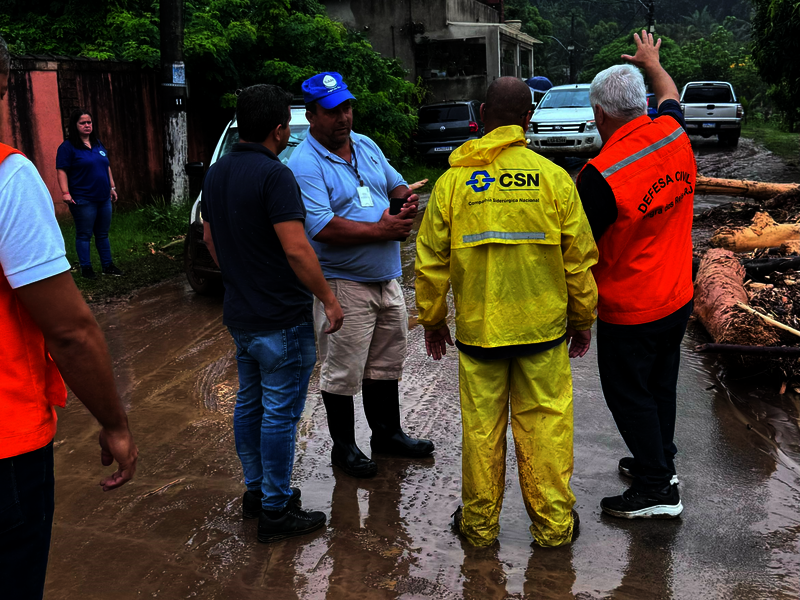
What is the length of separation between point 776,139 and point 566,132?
38.1ft

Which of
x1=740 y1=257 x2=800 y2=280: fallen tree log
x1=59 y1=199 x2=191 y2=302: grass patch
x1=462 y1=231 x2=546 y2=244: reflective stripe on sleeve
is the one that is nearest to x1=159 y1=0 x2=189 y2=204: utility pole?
x1=59 y1=199 x2=191 y2=302: grass patch

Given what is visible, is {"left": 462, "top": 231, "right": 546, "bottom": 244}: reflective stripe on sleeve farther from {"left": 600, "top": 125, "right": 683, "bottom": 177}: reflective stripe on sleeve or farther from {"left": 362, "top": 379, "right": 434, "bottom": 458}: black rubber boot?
{"left": 362, "top": 379, "right": 434, "bottom": 458}: black rubber boot

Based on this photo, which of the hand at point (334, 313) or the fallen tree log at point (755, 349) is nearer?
the hand at point (334, 313)

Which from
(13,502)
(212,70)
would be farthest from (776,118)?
(13,502)

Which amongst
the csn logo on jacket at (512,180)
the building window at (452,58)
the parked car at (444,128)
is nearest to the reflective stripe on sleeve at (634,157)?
the csn logo on jacket at (512,180)

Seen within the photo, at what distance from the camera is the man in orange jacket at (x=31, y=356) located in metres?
1.85

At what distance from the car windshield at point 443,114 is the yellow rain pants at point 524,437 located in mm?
18026

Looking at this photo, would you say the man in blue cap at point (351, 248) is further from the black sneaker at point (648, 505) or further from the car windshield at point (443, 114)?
the car windshield at point (443, 114)

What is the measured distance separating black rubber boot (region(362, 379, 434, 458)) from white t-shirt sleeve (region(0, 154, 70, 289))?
2.66 meters

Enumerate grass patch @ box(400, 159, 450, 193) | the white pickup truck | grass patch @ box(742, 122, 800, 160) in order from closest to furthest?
grass patch @ box(400, 159, 450, 193), grass patch @ box(742, 122, 800, 160), the white pickup truck

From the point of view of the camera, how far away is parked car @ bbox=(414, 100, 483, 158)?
20.2 metres

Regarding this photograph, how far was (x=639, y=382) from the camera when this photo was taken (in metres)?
3.63

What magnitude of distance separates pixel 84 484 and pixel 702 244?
791 centimetres

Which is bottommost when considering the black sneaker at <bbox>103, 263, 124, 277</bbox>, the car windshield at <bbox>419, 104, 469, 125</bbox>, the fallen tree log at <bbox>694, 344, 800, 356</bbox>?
the black sneaker at <bbox>103, 263, 124, 277</bbox>
